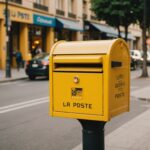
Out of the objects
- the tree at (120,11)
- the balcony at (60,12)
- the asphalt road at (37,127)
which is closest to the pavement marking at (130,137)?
the asphalt road at (37,127)

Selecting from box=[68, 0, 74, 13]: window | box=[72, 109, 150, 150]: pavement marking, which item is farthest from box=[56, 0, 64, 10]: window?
box=[72, 109, 150, 150]: pavement marking

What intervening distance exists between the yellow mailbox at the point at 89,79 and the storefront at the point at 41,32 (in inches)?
1335

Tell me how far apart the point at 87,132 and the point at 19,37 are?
33.8 metres

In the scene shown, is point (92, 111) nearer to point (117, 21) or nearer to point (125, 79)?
point (125, 79)

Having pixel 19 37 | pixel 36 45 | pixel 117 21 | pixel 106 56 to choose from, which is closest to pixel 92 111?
pixel 106 56

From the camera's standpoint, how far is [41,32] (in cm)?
4134

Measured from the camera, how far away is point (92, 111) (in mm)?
4176

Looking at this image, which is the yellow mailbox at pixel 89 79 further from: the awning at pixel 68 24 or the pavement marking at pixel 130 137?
the awning at pixel 68 24

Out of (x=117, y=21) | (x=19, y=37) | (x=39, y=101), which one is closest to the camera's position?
(x=39, y=101)

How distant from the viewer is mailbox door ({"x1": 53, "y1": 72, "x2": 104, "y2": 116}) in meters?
4.16

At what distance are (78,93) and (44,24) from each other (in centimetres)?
3568

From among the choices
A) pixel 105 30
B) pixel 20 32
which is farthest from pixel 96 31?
pixel 20 32

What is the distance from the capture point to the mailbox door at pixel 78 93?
4.16 metres

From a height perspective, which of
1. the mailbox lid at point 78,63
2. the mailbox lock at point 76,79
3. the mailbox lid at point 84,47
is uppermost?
the mailbox lid at point 84,47
